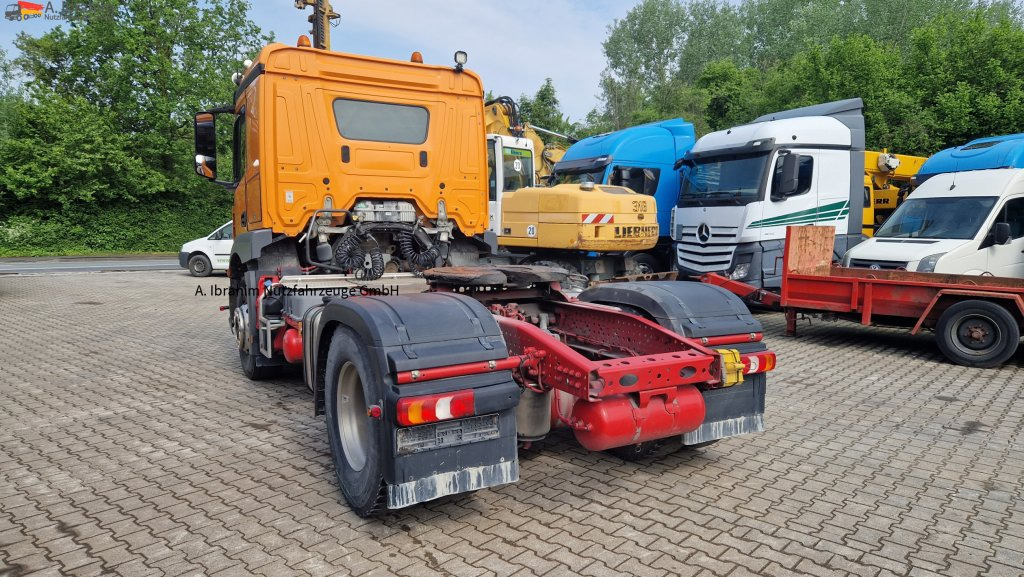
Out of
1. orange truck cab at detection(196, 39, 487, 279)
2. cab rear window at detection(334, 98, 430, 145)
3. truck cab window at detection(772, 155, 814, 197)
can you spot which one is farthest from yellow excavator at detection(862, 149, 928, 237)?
cab rear window at detection(334, 98, 430, 145)

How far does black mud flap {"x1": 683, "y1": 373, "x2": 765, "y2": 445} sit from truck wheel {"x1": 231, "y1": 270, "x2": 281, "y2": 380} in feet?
13.1

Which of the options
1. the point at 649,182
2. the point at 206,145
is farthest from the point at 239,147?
the point at 649,182

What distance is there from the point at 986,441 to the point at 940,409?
901mm

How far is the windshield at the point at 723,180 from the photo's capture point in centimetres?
1063

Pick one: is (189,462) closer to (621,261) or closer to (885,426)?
(885,426)

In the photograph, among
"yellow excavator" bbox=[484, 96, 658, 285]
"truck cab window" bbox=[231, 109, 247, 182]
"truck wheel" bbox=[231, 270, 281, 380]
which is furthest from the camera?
"yellow excavator" bbox=[484, 96, 658, 285]

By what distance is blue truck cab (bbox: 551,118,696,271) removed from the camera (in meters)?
13.1

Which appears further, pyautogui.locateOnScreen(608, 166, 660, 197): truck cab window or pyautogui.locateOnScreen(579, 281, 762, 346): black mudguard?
pyautogui.locateOnScreen(608, 166, 660, 197): truck cab window

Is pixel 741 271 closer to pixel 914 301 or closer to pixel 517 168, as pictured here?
pixel 914 301

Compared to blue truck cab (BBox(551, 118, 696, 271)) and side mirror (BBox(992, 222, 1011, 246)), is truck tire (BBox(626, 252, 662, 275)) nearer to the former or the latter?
blue truck cab (BBox(551, 118, 696, 271))

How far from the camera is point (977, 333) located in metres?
7.29

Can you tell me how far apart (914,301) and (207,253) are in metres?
17.5

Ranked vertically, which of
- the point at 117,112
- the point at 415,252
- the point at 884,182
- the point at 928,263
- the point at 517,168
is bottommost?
the point at 928,263

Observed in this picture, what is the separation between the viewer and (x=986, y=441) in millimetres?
4703
